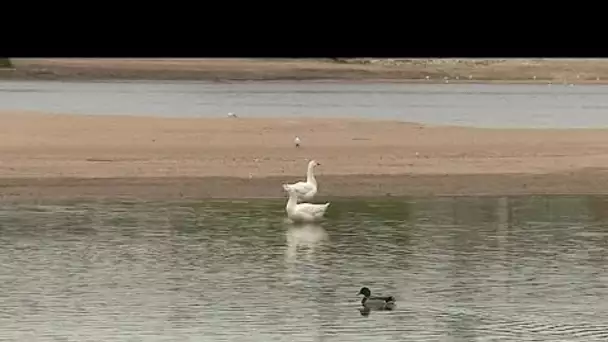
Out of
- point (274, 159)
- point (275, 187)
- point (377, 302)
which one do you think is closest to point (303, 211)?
point (275, 187)

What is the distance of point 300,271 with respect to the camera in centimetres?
1312

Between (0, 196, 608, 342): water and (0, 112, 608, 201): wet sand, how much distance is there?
4.46 ft

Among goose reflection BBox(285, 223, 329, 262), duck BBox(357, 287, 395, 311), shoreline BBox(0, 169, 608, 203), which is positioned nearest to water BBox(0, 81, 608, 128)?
shoreline BBox(0, 169, 608, 203)

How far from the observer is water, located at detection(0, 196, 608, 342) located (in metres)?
10.6

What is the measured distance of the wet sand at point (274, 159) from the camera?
20.5m

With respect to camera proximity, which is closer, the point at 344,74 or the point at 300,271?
the point at 300,271

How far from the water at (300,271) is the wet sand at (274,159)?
136 cm

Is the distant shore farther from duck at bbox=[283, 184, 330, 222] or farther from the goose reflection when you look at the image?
the goose reflection

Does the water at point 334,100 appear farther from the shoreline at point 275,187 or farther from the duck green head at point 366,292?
the duck green head at point 366,292

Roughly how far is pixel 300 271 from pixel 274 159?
10.8m

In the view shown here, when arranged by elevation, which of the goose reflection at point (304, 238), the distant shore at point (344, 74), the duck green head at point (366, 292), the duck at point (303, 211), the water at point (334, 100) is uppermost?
the distant shore at point (344, 74)

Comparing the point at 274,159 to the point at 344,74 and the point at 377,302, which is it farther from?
the point at 344,74

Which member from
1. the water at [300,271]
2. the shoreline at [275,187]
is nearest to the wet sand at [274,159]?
the shoreline at [275,187]
